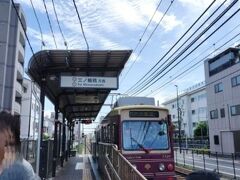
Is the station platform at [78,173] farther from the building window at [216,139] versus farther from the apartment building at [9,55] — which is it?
the building window at [216,139]

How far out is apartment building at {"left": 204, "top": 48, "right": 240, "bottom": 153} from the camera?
41.2m

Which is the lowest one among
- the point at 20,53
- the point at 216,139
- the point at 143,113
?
the point at 216,139

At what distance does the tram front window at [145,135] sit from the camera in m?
11.6

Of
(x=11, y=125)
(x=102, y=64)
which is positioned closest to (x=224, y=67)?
(x=102, y=64)

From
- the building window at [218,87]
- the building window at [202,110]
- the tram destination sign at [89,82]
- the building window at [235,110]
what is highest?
the building window at [202,110]

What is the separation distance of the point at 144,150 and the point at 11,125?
9.32 m

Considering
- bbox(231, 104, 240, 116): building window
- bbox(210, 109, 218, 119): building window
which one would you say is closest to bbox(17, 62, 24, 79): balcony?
bbox(210, 109, 218, 119): building window

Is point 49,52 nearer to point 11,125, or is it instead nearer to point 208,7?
point 208,7

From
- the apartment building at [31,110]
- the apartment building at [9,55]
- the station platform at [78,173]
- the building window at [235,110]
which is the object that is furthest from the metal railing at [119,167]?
the apartment building at [9,55]

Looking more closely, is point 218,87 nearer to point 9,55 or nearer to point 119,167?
point 9,55

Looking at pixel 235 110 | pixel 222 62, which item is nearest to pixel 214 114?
pixel 235 110

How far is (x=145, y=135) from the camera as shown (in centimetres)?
1176

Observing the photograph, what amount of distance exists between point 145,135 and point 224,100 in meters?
34.3

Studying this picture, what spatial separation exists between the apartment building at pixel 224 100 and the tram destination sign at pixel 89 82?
27.3 metres
